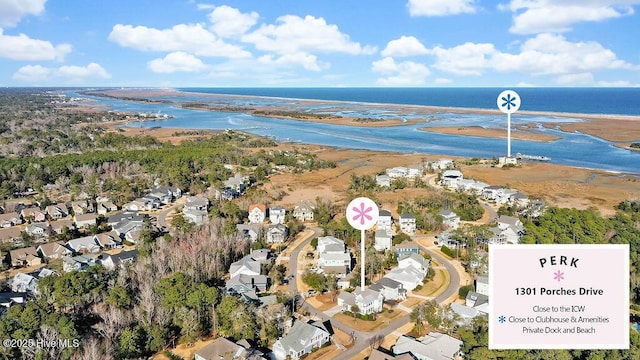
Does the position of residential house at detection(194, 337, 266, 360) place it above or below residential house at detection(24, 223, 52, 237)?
below

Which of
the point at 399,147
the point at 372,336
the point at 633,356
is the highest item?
the point at 399,147

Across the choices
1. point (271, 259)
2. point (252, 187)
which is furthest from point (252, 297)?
point (252, 187)

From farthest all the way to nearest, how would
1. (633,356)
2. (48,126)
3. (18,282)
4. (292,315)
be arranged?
(48,126)
(18,282)
(292,315)
(633,356)

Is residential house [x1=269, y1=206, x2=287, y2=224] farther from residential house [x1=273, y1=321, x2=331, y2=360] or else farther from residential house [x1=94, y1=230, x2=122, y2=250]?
residential house [x1=273, y1=321, x2=331, y2=360]

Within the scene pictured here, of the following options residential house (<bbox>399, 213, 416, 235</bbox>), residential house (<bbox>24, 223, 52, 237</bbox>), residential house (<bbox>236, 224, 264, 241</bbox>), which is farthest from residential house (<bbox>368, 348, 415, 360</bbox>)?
residential house (<bbox>24, 223, 52, 237</bbox>)

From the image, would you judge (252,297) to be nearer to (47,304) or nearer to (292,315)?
(292,315)

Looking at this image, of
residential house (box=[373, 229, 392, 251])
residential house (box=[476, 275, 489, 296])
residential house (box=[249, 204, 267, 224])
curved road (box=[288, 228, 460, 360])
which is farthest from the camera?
residential house (box=[249, 204, 267, 224])

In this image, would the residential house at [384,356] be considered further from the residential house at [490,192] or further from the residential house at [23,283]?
the residential house at [490,192]

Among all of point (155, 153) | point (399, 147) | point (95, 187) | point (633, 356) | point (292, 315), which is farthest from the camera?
point (399, 147)
